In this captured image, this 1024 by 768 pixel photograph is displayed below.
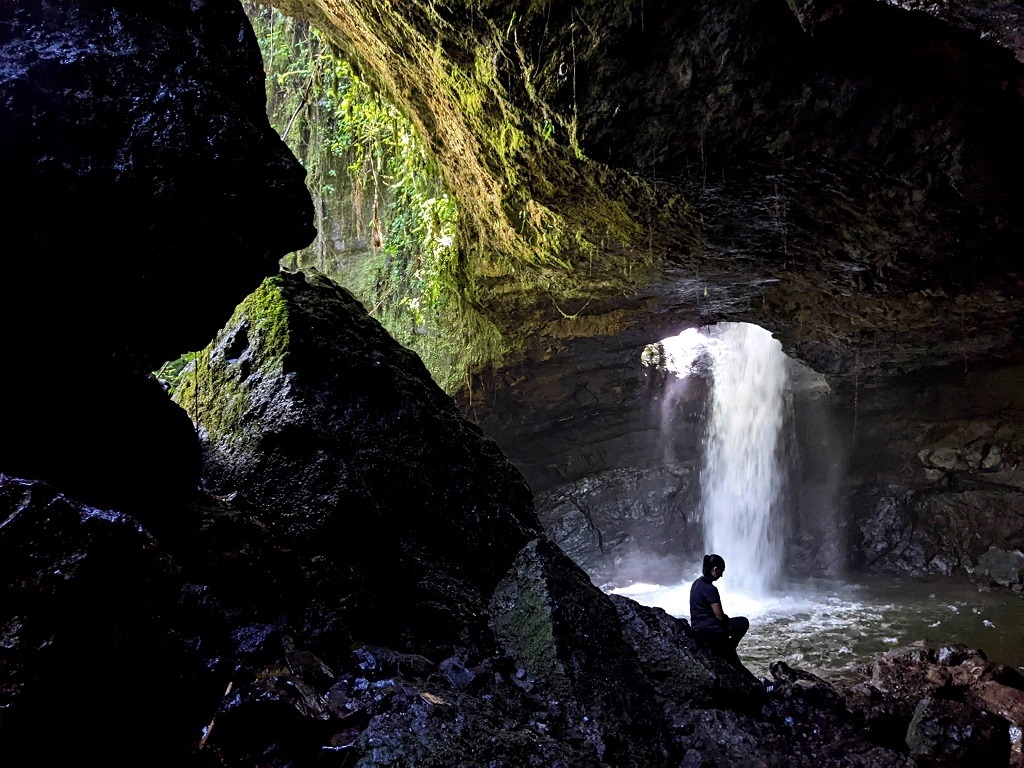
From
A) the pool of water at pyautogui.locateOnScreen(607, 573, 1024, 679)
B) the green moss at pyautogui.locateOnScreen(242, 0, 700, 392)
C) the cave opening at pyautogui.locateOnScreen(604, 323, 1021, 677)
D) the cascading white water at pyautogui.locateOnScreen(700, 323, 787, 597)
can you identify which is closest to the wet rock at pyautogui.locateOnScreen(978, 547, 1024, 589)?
the pool of water at pyautogui.locateOnScreen(607, 573, 1024, 679)

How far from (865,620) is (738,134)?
7.28 m

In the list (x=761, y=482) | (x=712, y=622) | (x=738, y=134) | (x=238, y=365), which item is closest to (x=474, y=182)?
(x=738, y=134)

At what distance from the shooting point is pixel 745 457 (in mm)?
14500

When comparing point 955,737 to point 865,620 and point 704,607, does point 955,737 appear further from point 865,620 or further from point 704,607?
point 865,620

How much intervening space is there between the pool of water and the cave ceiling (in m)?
3.65

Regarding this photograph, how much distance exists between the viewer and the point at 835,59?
3758 millimetres

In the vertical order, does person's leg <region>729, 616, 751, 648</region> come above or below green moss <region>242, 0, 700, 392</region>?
below

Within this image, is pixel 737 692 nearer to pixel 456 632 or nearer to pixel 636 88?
pixel 456 632

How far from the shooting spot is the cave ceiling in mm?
3650

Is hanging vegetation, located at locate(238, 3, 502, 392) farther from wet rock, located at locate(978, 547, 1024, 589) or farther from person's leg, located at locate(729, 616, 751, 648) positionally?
wet rock, located at locate(978, 547, 1024, 589)

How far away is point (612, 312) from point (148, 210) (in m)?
7.44

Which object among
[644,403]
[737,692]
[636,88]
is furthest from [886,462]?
[636,88]

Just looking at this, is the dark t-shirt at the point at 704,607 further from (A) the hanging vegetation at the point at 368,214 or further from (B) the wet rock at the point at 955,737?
(A) the hanging vegetation at the point at 368,214

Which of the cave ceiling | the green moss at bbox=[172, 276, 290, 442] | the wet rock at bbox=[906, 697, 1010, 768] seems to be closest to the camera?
the green moss at bbox=[172, 276, 290, 442]
